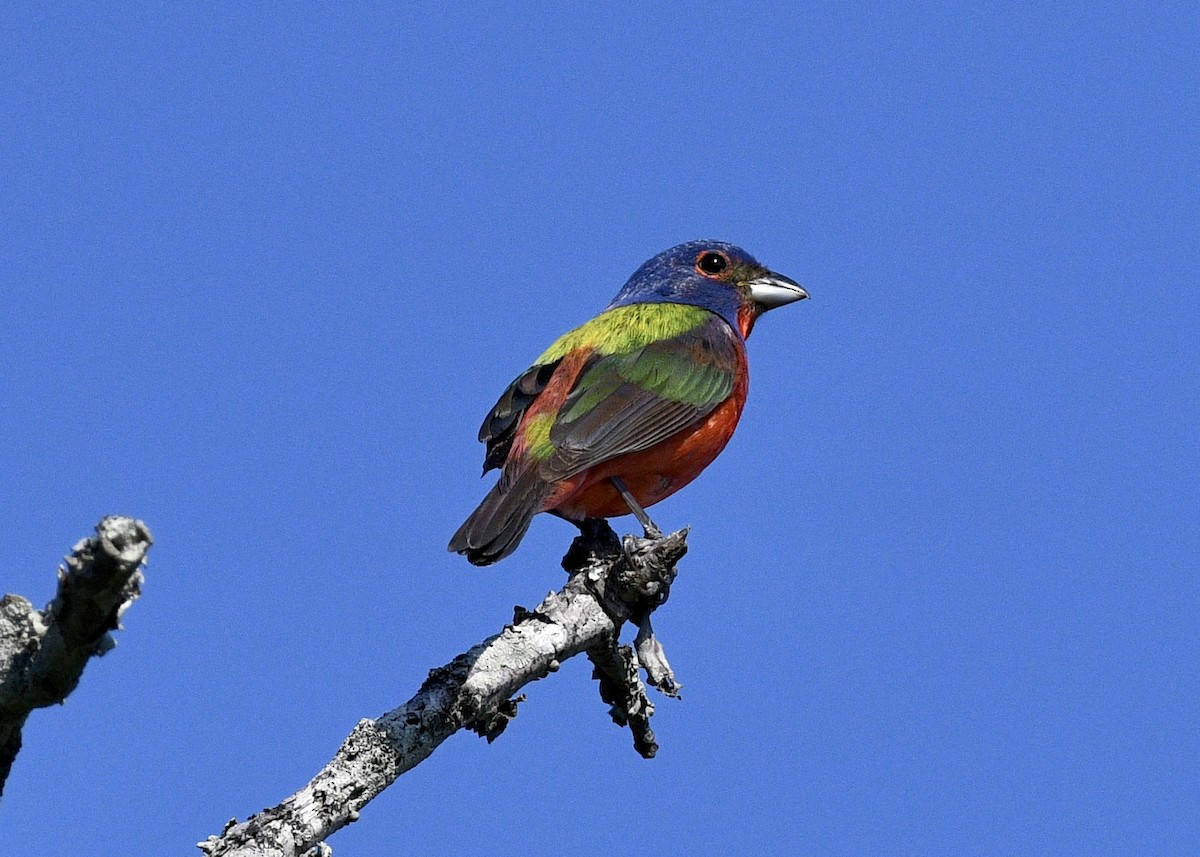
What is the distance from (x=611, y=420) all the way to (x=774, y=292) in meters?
2.68

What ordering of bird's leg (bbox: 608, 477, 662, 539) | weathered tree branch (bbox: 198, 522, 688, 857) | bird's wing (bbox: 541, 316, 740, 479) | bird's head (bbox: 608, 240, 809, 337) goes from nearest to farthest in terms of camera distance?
weathered tree branch (bbox: 198, 522, 688, 857), bird's wing (bbox: 541, 316, 740, 479), bird's leg (bbox: 608, 477, 662, 539), bird's head (bbox: 608, 240, 809, 337)

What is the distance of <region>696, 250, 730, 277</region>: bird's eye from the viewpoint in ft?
32.0

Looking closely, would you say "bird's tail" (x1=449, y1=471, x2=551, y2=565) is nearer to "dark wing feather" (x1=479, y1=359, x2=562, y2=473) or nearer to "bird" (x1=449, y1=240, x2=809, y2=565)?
"bird" (x1=449, y1=240, x2=809, y2=565)

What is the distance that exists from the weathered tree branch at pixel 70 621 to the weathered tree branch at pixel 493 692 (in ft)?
2.92

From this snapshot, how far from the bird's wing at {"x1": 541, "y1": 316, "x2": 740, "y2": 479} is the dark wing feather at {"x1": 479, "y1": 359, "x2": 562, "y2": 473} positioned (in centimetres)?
30

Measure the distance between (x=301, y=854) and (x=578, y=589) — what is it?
2042 millimetres

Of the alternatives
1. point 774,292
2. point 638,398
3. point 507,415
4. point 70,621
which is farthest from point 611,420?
point 70,621

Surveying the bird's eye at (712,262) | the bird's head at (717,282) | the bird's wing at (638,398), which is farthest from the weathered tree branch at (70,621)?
the bird's eye at (712,262)

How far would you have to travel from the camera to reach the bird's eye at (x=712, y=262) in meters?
9.76

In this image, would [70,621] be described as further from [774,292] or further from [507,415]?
[774,292]

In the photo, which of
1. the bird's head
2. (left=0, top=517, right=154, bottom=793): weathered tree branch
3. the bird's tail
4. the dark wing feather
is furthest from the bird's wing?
(left=0, top=517, right=154, bottom=793): weathered tree branch

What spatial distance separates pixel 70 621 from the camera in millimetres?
2936

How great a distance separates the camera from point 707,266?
9.77 meters

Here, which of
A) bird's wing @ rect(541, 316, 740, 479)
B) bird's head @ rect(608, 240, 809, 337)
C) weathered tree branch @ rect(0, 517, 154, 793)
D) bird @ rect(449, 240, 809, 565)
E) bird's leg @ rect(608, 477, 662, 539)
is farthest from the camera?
bird's head @ rect(608, 240, 809, 337)
